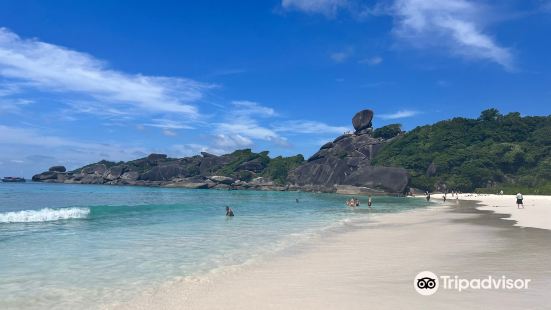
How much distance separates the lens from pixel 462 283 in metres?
8.63

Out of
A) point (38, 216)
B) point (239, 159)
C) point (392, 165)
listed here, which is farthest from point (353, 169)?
point (38, 216)

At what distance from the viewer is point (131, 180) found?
155250 mm

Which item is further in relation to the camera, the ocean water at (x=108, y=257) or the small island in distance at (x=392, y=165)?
the small island in distance at (x=392, y=165)

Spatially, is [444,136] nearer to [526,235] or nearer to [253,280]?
[526,235]

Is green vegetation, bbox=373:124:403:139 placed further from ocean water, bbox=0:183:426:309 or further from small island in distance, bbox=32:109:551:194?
ocean water, bbox=0:183:426:309

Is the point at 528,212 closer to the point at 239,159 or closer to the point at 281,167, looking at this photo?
the point at 281,167

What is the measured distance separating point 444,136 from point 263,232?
108 m

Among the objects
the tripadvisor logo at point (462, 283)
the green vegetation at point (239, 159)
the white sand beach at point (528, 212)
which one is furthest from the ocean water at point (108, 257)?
the green vegetation at point (239, 159)

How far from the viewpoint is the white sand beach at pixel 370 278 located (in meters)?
7.42

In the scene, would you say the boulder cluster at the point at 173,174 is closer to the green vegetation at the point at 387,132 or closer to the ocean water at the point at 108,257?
the green vegetation at the point at 387,132

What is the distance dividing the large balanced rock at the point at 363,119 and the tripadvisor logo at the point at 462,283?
125 meters

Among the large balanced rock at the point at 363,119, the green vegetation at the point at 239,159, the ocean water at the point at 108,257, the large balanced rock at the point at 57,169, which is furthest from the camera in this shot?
the large balanced rock at the point at 57,169

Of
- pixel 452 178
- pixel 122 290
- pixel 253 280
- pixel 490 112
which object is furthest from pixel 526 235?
pixel 490 112

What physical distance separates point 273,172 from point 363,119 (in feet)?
124
